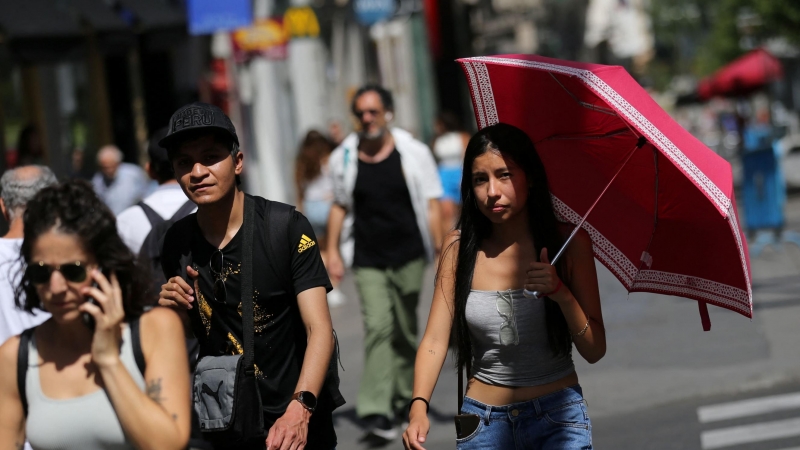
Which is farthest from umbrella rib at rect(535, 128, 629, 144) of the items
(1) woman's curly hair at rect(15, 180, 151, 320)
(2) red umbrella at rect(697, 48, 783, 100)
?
(2) red umbrella at rect(697, 48, 783, 100)

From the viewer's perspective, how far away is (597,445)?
697cm

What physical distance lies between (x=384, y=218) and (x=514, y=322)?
3705mm

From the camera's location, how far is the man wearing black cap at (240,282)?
3.78 m

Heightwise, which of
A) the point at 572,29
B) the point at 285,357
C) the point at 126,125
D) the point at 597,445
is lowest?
the point at 597,445

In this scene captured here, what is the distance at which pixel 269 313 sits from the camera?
3875 mm

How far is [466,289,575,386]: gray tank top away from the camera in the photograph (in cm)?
388

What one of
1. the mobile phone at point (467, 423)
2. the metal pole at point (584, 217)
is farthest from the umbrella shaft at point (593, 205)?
the mobile phone at point (467, 423)

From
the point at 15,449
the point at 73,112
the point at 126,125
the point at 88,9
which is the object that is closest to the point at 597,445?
the point at 15,449

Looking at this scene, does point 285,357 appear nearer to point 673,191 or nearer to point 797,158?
point 673,191

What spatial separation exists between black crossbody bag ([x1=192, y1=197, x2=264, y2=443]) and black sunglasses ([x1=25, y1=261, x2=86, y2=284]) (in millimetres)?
849

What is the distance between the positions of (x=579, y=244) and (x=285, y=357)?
1031 millimetres

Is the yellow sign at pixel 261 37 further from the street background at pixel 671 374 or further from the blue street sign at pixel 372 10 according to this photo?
the street background at pixel 671 374

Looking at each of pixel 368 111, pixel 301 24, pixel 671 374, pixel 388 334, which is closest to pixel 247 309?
pixel 388 334

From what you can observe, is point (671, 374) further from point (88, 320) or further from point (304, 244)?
point (88, 320)
